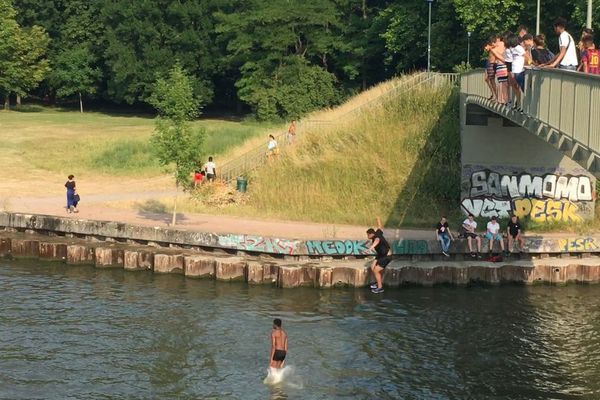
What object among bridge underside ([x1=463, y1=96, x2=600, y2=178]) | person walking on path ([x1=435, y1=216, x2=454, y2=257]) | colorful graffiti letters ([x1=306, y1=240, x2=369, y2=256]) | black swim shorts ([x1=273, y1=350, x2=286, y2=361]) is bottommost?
black swim shorts ([x1=273, y1=350, x2=286, y2=361])

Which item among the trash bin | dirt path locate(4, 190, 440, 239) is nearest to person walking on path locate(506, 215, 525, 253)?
dirt path locate(4, 190, 440, 239)

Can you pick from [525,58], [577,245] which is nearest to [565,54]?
[525,58]

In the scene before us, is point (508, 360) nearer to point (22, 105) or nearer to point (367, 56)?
point (367, 56)

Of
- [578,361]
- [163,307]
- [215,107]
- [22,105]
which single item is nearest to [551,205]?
[578,361]

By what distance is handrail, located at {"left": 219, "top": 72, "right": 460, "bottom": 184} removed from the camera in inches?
1848

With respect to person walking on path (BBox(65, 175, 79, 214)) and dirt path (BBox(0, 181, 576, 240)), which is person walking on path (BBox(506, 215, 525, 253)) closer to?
dirt path (BBox(0, 181, 576, 240))

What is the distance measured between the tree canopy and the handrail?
22250mm

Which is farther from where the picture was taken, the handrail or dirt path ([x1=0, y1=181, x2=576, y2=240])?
the handrail

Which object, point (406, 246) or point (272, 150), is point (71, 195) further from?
point (406, 246)

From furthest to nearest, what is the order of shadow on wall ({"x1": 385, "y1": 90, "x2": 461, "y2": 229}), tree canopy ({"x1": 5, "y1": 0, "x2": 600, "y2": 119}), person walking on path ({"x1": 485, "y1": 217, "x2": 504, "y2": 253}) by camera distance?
tree canopy ({"x1": 5, "y1": 0, "x2": 600, "y2": 119}) < shadow on wall ({"x1": 385, "y1": 90, "x2": 461, "y2": 229}) < person walking on path ({"x1": 485, "y1": 217, "x2": 504, "y2": 253})

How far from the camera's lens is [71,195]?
39062 millimetres

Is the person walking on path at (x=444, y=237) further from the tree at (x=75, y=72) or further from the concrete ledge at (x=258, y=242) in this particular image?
the tree at (x=75, y=72)

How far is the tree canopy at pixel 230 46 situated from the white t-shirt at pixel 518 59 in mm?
47664

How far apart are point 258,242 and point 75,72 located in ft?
220
